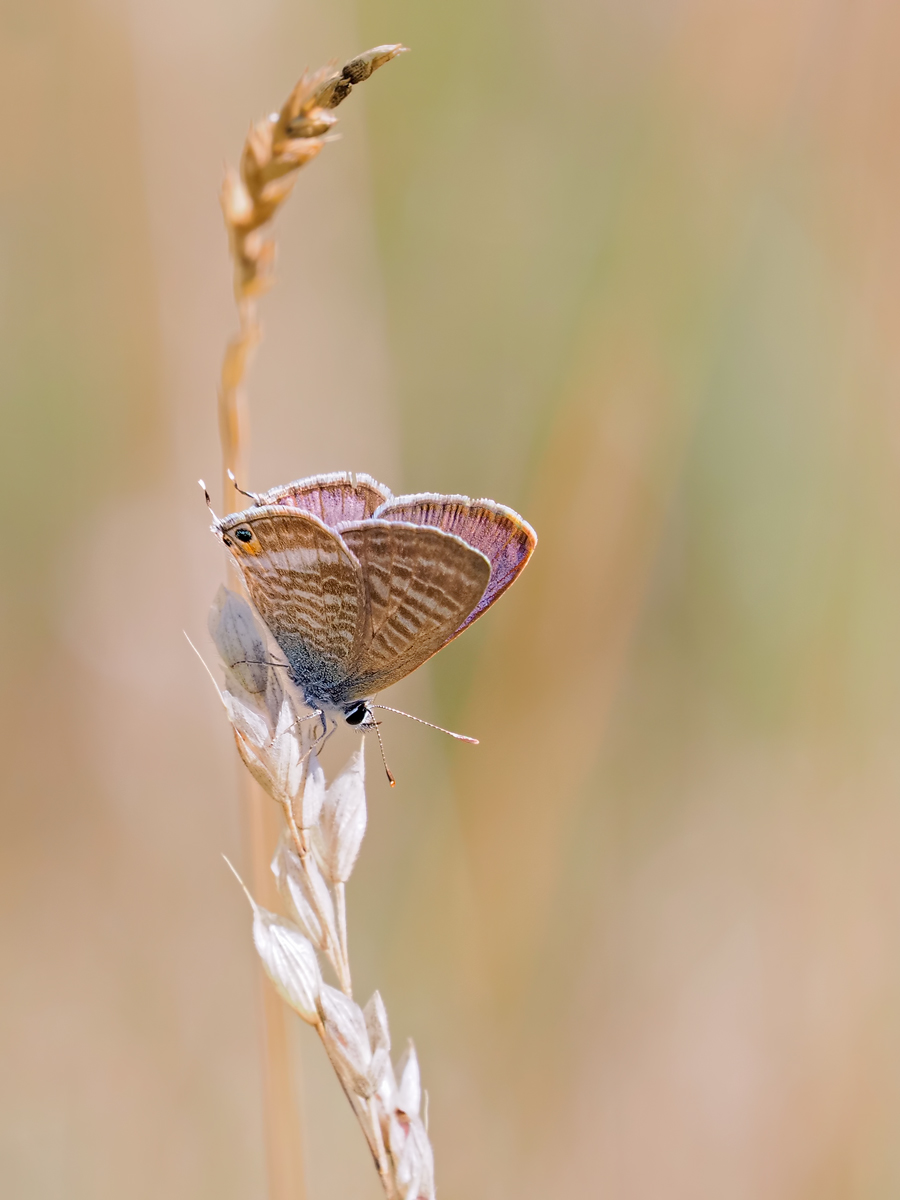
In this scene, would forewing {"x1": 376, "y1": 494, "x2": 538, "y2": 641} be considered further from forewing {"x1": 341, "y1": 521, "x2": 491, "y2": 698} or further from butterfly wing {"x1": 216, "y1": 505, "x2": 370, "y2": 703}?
butterfly wing {"x1": 216, "y1": 505, "x2": 370, "y2": 703}

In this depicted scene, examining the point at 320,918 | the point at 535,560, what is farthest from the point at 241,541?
the point at 535,560

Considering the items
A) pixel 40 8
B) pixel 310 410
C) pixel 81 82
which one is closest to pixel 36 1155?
pixel 310 410

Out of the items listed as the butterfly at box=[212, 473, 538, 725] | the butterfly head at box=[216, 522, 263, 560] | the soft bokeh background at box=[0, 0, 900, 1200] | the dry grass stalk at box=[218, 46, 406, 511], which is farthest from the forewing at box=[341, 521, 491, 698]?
the soft bokeh background at box=[0, 0, 900, 1200]

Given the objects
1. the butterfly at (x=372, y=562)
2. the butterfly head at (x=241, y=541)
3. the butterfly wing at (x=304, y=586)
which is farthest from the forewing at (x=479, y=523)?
the butterfly head at (x=241, y=541)

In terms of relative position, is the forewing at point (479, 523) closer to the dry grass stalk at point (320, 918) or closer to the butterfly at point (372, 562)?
the butterfly at point (372, 562)

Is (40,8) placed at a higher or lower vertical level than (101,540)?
higher

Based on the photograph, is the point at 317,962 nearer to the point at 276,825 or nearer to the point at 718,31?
the point at 276,825
